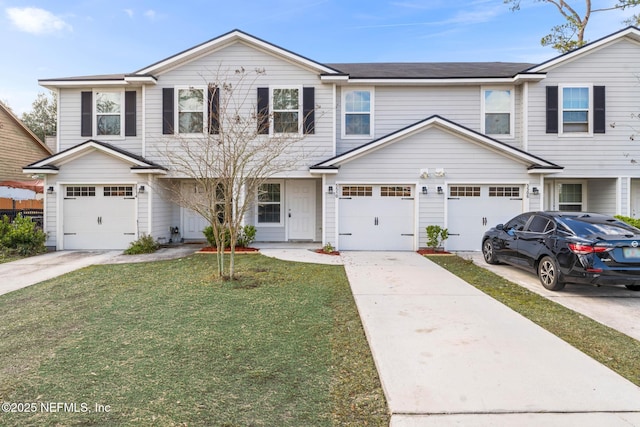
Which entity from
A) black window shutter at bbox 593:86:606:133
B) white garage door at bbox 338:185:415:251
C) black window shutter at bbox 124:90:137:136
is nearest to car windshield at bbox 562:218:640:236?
white garage door at bbox 338:185:415:251

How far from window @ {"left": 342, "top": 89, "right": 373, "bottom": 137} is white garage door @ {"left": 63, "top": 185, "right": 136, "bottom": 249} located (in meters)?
8.04

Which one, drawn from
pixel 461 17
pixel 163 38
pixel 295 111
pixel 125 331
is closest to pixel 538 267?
pixel 125 331

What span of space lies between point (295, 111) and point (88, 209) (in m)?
7.95

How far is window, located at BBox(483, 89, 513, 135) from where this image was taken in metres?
12.3

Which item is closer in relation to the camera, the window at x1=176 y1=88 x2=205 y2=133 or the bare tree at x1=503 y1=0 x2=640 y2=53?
the window at x1=176 y1=88 x2=205 y2=133

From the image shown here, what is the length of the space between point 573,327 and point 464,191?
23.2 feet

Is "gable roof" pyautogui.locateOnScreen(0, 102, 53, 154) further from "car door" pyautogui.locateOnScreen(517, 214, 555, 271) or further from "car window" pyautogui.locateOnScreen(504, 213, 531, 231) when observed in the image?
"car door" pyautogui.locateOnScreen(517, 214, 555, 271)

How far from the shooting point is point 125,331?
4645 millimetres

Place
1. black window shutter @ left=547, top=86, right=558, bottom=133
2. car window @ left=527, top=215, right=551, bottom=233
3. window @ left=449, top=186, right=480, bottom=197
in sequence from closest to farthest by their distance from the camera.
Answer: car window @ left=527, top=215, right=551, bottom=233 → window @ left=449, top=186, right=480, bottom=197 → black window shutter @ left=547, top=86, right=558, bottom=133

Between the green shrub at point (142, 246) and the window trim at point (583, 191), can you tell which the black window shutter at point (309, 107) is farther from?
the window trim at point (583, 191)

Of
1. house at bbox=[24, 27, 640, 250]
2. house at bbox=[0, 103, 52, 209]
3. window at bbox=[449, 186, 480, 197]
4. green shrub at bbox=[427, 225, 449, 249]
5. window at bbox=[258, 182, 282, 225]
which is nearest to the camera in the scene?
green shrub at bbox=[427, 225, 449, 249]

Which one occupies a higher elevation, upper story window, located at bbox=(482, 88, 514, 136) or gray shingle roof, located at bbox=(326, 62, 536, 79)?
gray shingle roof, located at bbox=(326, 62, 536, 79)

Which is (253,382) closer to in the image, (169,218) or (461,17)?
(169,218)

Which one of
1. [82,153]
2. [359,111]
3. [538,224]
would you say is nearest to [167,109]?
[82,153]
